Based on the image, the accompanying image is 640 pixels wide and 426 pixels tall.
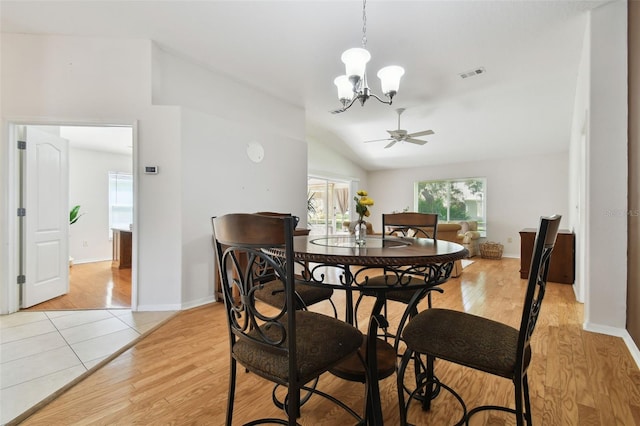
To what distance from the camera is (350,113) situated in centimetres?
522

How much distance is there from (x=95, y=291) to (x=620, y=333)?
5409mm

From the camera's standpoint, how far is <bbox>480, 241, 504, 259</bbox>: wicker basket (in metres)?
6.50

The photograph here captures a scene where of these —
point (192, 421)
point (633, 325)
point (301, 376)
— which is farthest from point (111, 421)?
point (633, 325)

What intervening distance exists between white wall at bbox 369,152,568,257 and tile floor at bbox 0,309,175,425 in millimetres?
7077

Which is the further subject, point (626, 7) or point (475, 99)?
point (475, 99)

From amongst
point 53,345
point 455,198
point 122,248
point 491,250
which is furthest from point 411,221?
point 455,198

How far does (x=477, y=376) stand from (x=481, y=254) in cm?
562

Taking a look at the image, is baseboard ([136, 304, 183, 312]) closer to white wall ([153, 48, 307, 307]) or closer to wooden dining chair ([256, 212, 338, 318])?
white wall ([153, 48, 307, 307])

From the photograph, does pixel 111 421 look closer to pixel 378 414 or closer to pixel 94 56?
pixel 378 414

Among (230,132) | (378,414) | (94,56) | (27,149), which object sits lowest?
(378,414)

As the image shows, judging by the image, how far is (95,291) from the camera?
367 centimetres

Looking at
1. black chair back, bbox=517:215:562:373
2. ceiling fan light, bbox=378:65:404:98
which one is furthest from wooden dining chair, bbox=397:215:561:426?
ceiling fan light, bbox=378:65:404:98

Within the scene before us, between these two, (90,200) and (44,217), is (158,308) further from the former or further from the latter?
(90,200)

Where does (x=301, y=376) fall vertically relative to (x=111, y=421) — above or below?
above
